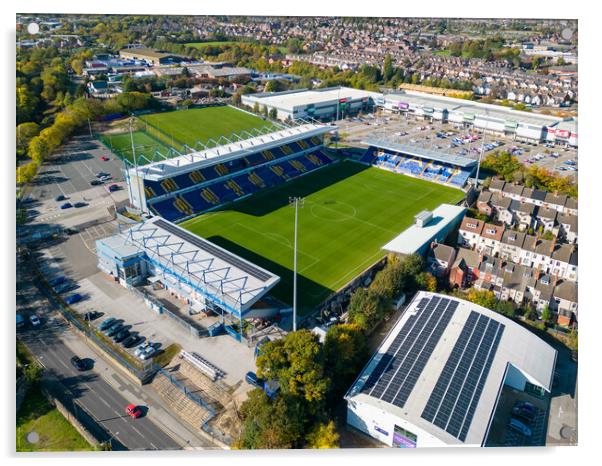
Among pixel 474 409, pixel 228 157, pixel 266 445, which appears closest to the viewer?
pixel 266 445

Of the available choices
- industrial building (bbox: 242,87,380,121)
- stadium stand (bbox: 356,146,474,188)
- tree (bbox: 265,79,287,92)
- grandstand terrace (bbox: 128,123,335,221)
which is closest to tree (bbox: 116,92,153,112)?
industrial building (bbox: 242,87,380,121)

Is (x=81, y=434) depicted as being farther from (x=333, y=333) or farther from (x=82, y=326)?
(x=333, y=333)

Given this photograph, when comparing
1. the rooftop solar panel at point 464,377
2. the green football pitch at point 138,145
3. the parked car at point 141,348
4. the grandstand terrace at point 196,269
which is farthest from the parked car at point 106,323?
the green football pitch at point 138,145

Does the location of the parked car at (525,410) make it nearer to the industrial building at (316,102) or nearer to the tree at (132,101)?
the industrial building at (316,102)

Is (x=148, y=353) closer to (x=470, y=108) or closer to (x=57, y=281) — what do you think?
(x=57, y=281)

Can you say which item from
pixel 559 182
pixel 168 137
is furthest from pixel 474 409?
pixel 168 137

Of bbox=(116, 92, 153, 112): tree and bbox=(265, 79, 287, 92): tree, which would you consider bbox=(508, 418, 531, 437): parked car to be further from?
bbox=(265, 79, 287, 92): tree

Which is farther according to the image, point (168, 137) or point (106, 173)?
point (168, 137)

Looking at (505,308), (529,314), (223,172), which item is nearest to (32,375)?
(505,308)
